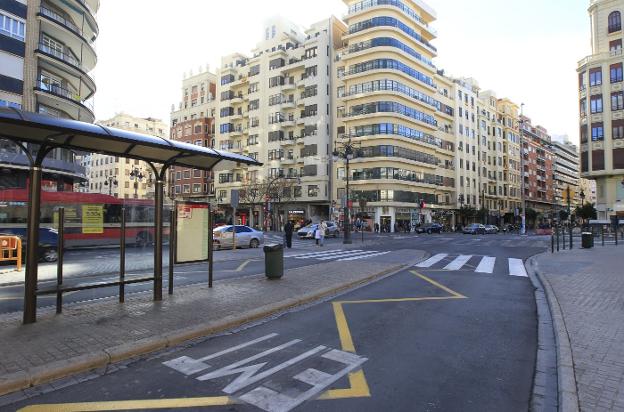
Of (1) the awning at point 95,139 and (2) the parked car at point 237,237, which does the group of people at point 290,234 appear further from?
(1) the awning at point 95,139

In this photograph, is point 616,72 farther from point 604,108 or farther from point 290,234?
point 290,234

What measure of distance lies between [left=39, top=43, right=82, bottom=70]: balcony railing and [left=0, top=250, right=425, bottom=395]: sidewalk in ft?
102

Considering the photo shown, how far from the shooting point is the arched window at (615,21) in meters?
46.9

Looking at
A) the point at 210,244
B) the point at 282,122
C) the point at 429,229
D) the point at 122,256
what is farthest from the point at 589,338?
the point at 282,122

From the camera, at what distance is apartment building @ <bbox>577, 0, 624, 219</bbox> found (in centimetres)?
4609

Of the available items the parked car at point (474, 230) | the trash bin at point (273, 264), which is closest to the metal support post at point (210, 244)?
the trash bin at point (273, 264)

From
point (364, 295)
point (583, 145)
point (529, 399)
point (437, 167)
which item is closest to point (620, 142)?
point (583, 145)

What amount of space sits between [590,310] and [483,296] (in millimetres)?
2116

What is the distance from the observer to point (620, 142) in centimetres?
4584

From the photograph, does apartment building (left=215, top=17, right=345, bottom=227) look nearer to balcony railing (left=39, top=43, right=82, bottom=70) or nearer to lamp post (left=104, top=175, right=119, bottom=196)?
lamp post (left=104, top=175, right=119, bottom=196)

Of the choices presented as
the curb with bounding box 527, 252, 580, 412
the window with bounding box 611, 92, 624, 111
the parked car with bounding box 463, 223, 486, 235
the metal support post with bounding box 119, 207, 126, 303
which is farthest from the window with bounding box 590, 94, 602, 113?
the metal support post with bounding box 119, 207, 126, 303

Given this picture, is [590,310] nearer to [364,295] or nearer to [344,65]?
[364,295]

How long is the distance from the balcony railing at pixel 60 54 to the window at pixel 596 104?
5625 centimetres

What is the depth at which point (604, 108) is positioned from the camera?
4722 centimetres
